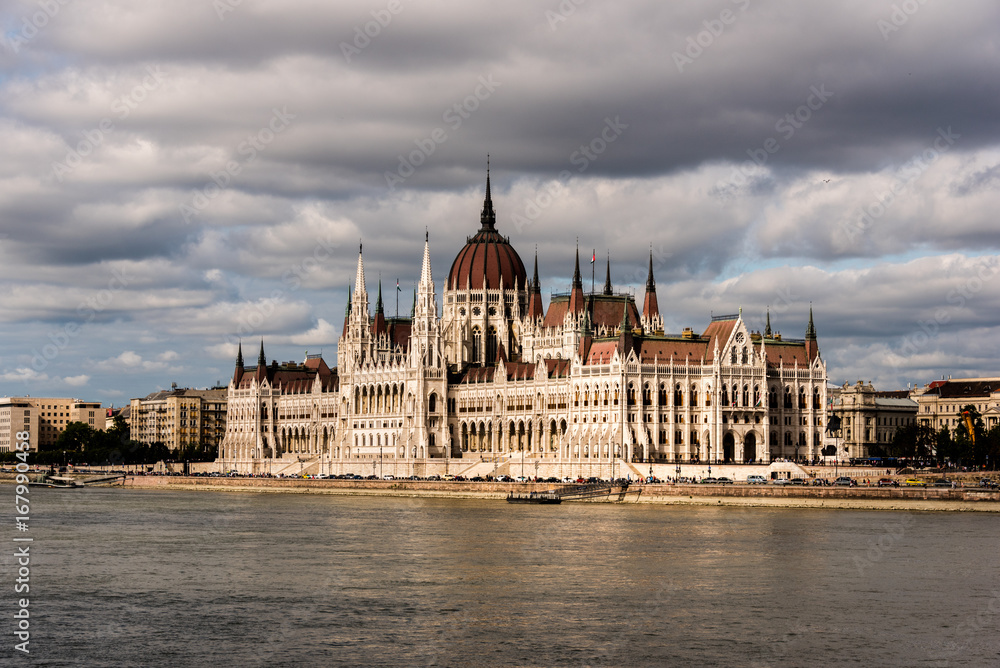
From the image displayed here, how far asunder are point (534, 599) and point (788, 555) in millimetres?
20811

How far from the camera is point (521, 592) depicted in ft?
197

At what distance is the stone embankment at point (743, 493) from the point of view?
349 ft

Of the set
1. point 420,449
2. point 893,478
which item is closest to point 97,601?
point 893,478

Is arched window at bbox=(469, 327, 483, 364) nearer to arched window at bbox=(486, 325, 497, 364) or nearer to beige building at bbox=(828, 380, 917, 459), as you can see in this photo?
arched window at bbox=(486, 325, 497, 364)

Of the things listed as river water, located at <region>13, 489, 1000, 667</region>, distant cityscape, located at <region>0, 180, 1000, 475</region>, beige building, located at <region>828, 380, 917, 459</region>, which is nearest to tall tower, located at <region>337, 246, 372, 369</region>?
distant cityscape, located at <region>0, 180, 1000, 475</region>

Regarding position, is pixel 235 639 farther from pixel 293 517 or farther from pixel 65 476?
pixel 65 476

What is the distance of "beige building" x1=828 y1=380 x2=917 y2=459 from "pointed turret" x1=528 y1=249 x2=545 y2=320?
41.9 meters

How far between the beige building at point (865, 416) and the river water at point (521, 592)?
292 feet

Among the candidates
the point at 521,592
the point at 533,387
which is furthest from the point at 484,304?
the point at 521,592

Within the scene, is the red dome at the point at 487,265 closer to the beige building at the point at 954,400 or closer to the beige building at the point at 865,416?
the beige building at the point at 865,416

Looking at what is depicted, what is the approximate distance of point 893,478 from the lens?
408ft

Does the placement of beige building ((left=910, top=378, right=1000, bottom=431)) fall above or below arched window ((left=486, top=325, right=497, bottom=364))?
below

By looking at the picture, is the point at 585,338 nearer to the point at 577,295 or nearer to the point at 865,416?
the point at 577,295

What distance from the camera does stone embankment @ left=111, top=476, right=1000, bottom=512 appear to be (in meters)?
106
